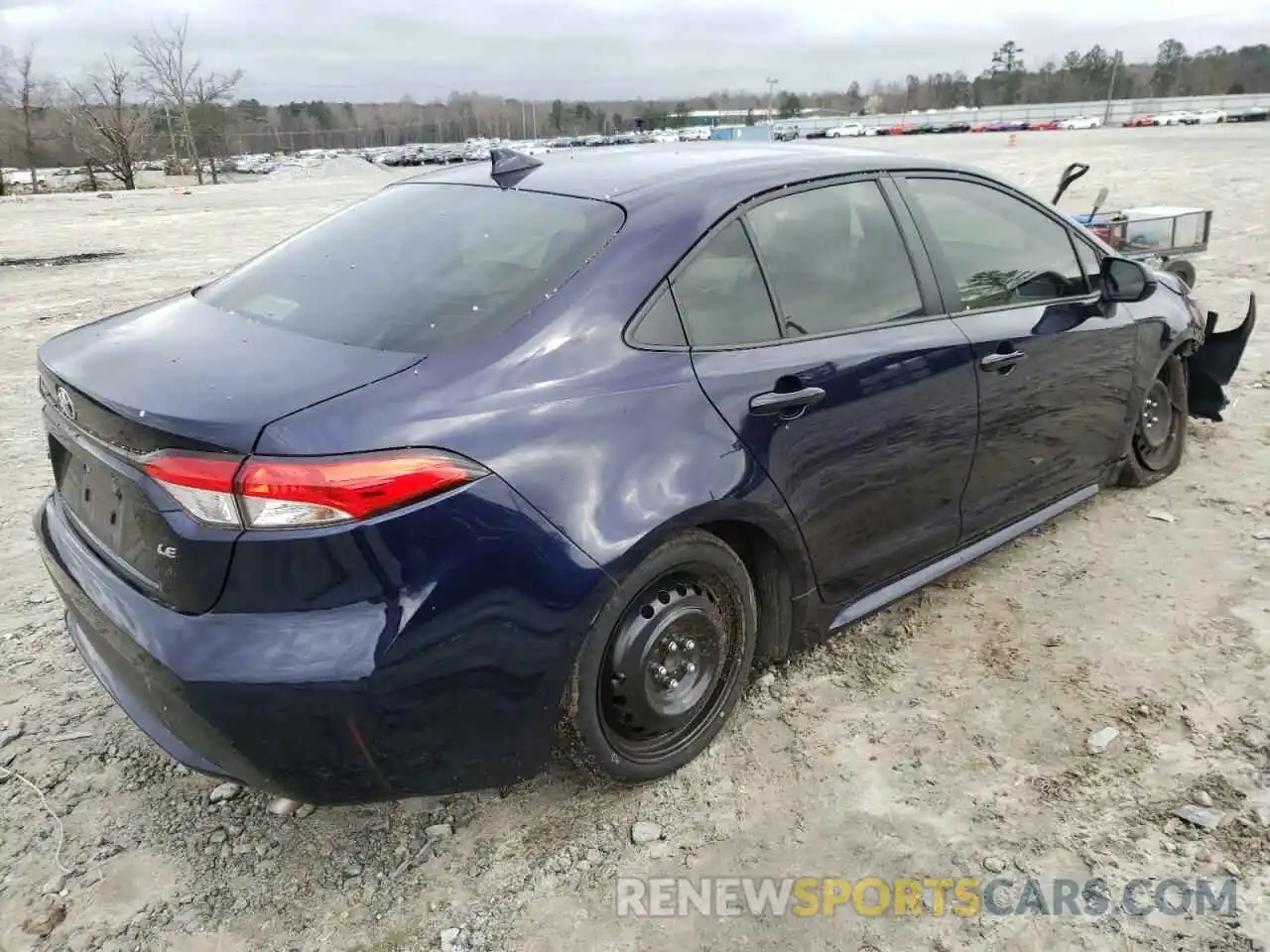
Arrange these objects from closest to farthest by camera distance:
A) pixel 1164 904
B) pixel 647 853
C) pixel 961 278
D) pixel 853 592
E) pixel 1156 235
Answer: pixel 1164 904 → pixel 647 853 → pixel 853 592 → pixel 961 278 → pixel 1156 235

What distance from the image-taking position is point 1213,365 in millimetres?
4969

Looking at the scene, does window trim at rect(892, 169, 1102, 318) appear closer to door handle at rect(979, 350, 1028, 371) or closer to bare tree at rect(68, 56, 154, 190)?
door handle at rect(979, 350, 1028, 371)

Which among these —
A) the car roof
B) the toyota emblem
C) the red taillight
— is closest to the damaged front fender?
the car roof

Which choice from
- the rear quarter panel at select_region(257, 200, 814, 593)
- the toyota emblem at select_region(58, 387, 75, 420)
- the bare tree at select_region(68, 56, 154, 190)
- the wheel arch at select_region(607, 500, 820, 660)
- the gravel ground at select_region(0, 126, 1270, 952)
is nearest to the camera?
the rear quarter panel at select_region(257, 200, 814, 593)

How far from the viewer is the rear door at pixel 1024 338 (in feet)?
10.9

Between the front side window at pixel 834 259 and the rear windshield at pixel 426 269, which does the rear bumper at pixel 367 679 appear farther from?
the front side window at pixel 834 259

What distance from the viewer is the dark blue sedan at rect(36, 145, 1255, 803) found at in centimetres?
201

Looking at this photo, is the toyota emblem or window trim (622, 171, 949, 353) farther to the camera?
window trim (622, 171, 949, 353)

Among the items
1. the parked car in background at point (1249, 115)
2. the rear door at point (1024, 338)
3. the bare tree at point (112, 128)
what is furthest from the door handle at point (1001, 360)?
the parked car in background at point (1249, 115)

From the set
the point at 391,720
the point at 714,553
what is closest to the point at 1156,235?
the point at 714,553

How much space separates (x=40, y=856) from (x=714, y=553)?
76.8 inches

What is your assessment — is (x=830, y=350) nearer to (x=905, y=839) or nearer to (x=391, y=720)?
(x=905, y=839)

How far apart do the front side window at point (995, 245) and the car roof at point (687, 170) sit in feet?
0.47

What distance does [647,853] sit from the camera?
8.12 ft
